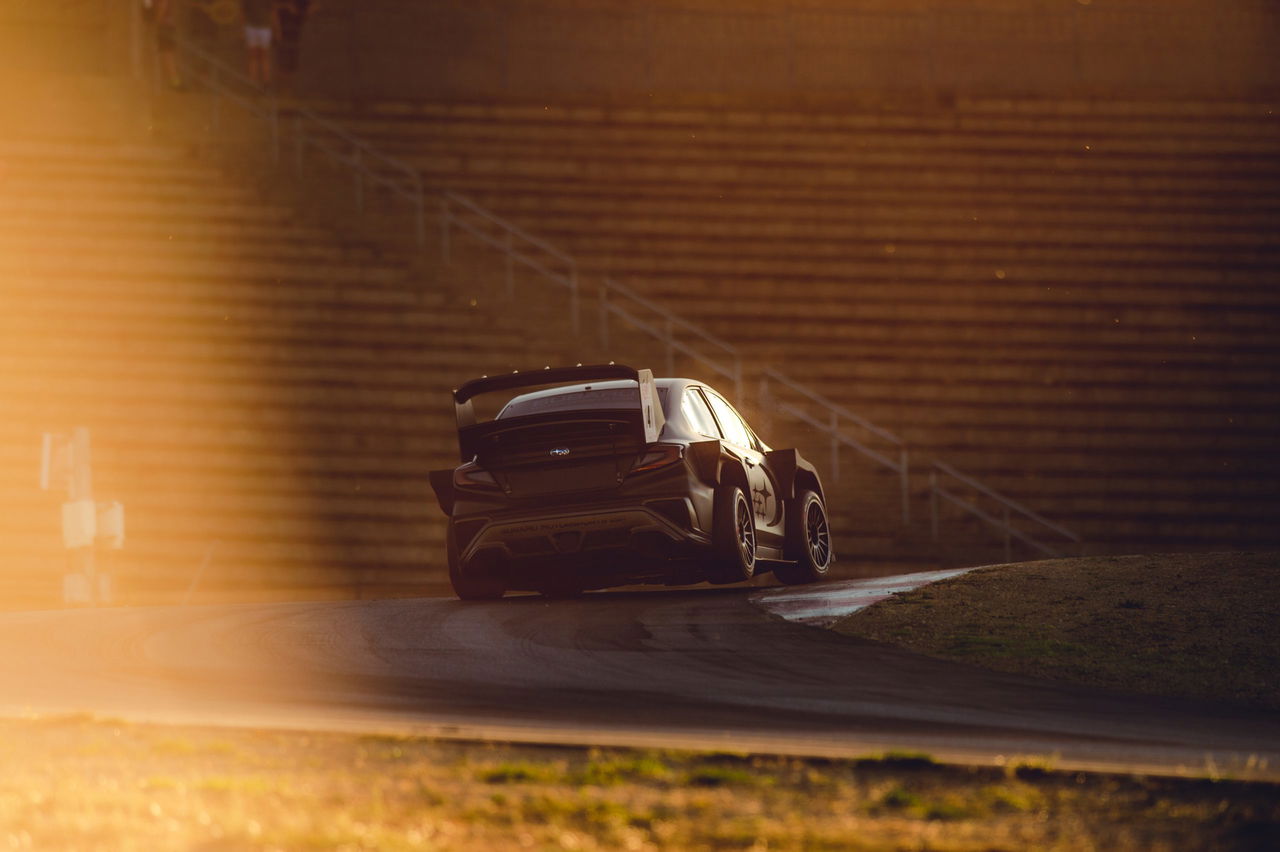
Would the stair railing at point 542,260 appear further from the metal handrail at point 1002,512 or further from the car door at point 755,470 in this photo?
the car door at point 755,470

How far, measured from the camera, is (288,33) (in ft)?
79.9

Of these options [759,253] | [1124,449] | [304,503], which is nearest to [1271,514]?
[1124,449]

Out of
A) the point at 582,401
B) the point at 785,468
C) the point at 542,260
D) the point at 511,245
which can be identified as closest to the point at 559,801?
the point at 582,401

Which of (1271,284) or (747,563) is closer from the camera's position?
(747,563)

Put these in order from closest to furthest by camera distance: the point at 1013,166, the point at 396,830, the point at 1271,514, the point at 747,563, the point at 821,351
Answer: the point at 396,830 < the point at 747,563 < the point at 1271,514 < the point at 821,351 < the point at 1013,166

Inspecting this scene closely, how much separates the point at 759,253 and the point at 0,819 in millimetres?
19856

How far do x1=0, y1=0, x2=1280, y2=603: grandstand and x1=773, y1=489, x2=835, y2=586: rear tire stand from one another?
155 inches

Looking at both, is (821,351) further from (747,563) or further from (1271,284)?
(747,563)

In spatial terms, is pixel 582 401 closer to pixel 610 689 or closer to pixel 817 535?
pixel 817 535

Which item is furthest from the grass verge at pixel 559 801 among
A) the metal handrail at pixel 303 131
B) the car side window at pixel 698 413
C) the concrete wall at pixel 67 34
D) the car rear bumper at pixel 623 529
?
the concrete wall at pixel 67 34

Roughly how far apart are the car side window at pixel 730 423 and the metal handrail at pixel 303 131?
10.5 m

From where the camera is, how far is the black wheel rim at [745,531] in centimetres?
1088

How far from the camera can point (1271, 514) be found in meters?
20.3

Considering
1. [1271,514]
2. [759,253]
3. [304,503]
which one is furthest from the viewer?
[759,253]
